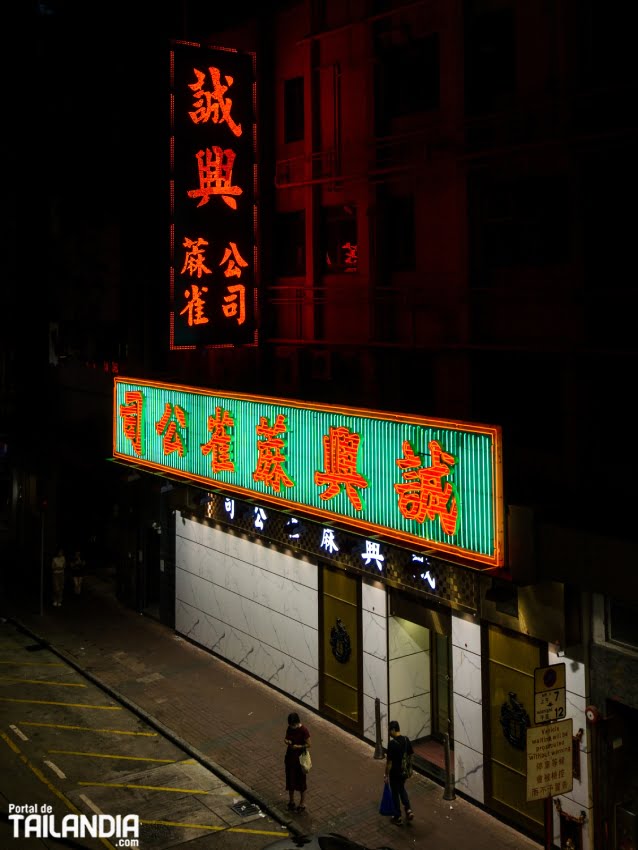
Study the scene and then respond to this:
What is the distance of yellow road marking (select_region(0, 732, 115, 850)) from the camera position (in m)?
16.0

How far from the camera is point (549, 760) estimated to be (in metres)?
10.9

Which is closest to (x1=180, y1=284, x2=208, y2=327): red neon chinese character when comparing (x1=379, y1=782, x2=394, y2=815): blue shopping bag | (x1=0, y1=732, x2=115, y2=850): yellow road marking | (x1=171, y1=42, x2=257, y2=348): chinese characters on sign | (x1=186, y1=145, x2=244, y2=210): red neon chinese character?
(x1=171, y1=42, x2=257, y2=348): chinese characters on sign

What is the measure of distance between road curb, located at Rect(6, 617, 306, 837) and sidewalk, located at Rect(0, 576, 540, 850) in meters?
0.03

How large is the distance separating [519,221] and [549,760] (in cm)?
1007

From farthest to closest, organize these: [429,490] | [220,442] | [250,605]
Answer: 1. [250,605]
2. [220,442]
3. [429,490]

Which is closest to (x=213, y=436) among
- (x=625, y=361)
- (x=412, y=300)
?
(x=412, y=300)

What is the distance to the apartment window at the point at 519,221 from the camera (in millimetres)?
16203

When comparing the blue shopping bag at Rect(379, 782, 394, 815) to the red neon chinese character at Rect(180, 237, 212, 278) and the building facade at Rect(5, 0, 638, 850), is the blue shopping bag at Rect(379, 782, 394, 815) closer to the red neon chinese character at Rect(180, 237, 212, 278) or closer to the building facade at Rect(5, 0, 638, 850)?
the building facade at Rect(5, 0, 638, 850)

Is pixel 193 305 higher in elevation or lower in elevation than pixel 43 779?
higher

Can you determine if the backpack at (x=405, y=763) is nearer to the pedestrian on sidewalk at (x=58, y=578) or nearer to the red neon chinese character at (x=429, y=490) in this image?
the red neon chinese character at (x=429, y=490)

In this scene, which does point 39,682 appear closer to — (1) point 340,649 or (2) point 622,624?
(1) point 340,649

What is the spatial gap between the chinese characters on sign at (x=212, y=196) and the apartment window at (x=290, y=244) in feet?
4.97

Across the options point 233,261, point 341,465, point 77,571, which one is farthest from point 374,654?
point 77,571

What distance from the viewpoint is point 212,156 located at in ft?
69.2
